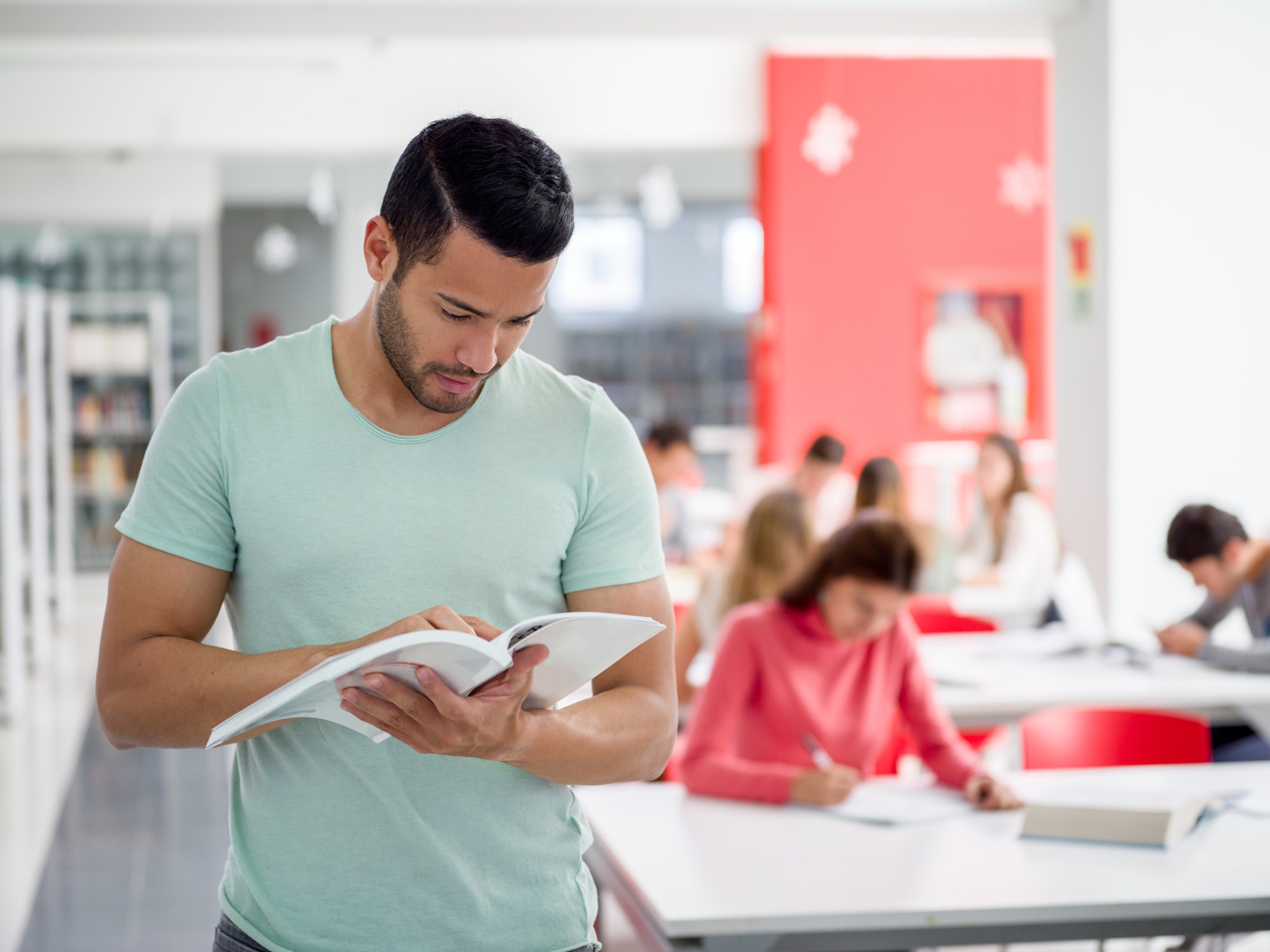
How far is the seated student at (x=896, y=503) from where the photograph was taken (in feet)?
17.8

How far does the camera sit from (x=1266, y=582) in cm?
416

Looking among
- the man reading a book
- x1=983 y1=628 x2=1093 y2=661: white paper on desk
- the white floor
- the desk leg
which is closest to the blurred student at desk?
x1=983 y1=628 x2=1093 y2=661: white paper on desk

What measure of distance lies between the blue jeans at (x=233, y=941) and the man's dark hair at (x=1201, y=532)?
10.8 ft

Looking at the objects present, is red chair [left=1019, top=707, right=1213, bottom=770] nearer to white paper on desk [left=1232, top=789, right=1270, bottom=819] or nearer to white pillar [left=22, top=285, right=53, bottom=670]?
white paper on desk [left=1232, top=789, right=1270, bottom=819]

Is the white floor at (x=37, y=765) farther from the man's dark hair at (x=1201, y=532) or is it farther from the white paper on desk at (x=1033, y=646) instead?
the man's dark hair at (x=1201, y=532)

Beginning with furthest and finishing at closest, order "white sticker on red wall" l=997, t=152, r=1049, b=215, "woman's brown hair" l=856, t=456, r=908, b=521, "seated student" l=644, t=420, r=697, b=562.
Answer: "white sticker on red wall" l=997, t=152, r=1049, b=215, "seated student" l=644, t=420, r=697, b=562, "woman's brown hair" l=856, t=456, r=908, b=521

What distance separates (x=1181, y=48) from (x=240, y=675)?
539cm

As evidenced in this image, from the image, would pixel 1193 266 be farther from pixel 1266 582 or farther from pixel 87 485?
pixel 87 485

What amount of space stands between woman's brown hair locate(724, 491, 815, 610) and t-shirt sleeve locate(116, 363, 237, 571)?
8.88ft

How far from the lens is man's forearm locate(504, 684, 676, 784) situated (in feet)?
4.00

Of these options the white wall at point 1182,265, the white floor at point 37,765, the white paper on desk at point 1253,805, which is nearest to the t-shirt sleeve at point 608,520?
the white paper on desk at point 1253,805

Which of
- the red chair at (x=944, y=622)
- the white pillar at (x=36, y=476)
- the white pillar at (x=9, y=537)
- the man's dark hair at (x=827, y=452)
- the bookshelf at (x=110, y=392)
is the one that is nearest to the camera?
the red chair at (x=944, y=622)

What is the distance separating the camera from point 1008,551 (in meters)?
5.51

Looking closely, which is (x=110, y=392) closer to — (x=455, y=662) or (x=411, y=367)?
(x=411, y=367)
